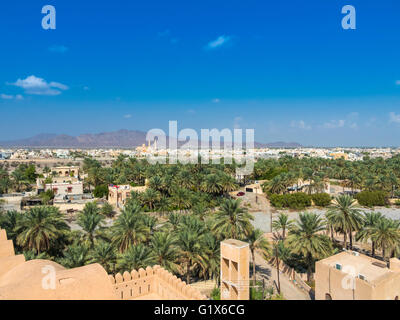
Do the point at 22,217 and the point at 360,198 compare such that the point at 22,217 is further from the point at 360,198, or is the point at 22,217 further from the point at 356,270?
the point at 360,198

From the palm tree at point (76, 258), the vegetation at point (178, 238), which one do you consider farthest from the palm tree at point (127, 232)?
the palm tree at point (76, 258)

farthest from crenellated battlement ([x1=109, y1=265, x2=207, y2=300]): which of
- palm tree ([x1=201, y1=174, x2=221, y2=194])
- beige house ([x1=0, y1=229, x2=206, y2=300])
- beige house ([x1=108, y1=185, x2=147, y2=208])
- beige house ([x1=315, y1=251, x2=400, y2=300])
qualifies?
beige house ([x1=108, y1=185, x2=147, y2=208])

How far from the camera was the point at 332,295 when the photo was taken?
40.2ft

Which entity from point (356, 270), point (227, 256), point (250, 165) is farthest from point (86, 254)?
point (250, 165)

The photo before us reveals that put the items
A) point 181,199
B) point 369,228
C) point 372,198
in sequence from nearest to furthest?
point 369,228 < point 181,199 < point 372,198

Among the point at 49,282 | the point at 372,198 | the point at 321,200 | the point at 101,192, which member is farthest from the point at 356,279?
the point at 101,192

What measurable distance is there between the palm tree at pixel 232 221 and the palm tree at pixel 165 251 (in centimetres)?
330

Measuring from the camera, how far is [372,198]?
113 ft

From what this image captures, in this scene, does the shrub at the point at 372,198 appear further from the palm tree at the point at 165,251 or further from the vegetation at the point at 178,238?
the palm tree at the point at 165,251

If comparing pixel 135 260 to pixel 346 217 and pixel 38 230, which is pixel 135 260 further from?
pixel 346 217

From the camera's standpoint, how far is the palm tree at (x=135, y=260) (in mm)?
12938

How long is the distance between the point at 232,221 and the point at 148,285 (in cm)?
752

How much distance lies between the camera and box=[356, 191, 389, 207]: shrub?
34.2 m
